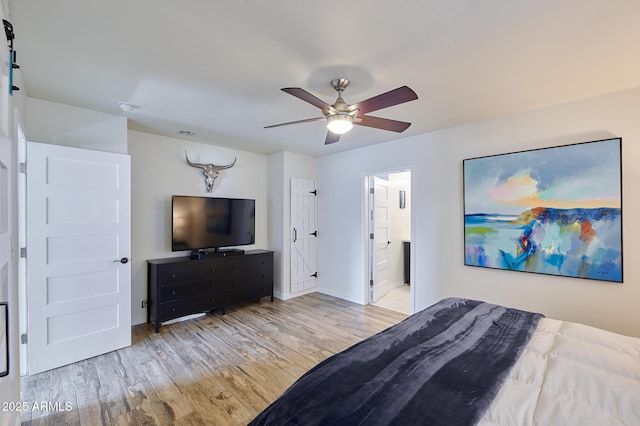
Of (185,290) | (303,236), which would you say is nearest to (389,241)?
(303,236)

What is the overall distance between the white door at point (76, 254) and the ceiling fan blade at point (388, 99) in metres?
2.64

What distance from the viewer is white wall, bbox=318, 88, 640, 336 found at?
7.91 ft

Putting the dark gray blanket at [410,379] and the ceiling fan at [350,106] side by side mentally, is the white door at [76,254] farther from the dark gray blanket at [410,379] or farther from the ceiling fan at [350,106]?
the dark gray blanket at [410,379]

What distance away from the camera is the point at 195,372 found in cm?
251

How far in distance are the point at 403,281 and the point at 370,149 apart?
2917 millimetres

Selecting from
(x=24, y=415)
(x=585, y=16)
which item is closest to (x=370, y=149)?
(x=585, y=16)

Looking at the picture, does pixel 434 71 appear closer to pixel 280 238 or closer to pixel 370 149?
pixel 370 149

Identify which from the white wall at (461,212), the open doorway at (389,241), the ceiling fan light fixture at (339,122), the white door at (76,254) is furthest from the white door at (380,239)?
the white door at (76,254)

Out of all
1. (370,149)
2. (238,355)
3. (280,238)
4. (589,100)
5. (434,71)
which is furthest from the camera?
(280,238)

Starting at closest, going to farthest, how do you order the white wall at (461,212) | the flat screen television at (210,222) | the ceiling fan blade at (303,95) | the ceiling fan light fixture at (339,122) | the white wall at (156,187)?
1. the ceiling fan blade at (303,95)
2. the ceiling fan light fixture at (339,122)
3. the white wall at (461,212)
4. the white wall at (156,187)
5. the flat screen television at (210,222)

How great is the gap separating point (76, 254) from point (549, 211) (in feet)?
15.6

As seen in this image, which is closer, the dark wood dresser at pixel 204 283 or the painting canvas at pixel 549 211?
the painting canvas at pixel 549 211

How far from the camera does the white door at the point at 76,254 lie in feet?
8.11

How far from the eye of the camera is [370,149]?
4.30 meters
